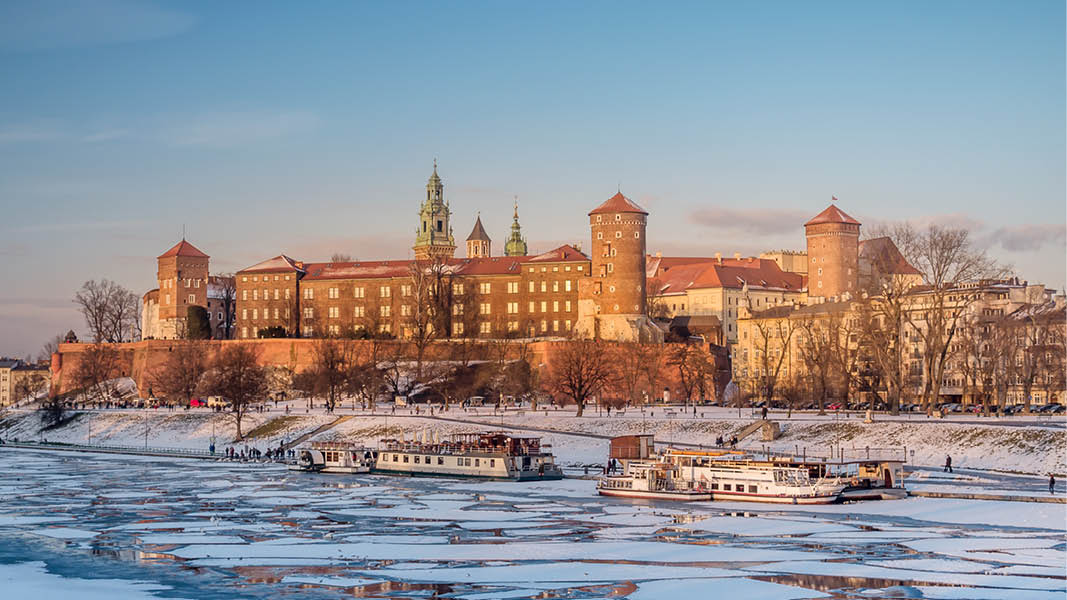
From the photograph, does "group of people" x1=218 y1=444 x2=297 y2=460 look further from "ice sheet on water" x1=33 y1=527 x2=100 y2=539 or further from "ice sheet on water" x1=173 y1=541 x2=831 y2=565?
"ice sheet on water" x1=173 y1=541 x2=831 y2=565

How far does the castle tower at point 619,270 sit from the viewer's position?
11969 cm

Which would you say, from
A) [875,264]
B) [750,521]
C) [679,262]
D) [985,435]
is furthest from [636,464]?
[679,262]

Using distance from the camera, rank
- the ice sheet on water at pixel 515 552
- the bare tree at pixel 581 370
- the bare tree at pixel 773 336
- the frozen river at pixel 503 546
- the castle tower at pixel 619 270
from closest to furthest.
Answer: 1. the frozen river at pixel 503 546
2. the ice sheet on water at pixel 515 552
3. the bare tree at pixel 581 370
4. the bare tree at pixel 773 336
5. the castle tower at pixel 619 270

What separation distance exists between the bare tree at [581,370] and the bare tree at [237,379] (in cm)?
2087

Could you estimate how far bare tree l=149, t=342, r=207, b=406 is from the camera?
113m

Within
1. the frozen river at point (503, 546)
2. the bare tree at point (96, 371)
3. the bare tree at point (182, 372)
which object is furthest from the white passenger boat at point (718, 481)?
the bare tree at point (96, 371)

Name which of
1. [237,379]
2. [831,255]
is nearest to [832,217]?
[831,255]

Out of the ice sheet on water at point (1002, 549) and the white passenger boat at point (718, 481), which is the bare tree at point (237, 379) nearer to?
the white passenger boat at point (718, 481)

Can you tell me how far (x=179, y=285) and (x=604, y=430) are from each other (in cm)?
7229

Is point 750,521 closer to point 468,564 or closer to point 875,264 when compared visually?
point 468,564

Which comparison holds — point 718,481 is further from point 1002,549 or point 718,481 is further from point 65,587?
point 65,587

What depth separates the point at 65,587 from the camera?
31.7m

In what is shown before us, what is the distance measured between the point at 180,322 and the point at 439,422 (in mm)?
61206

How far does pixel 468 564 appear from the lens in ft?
113
